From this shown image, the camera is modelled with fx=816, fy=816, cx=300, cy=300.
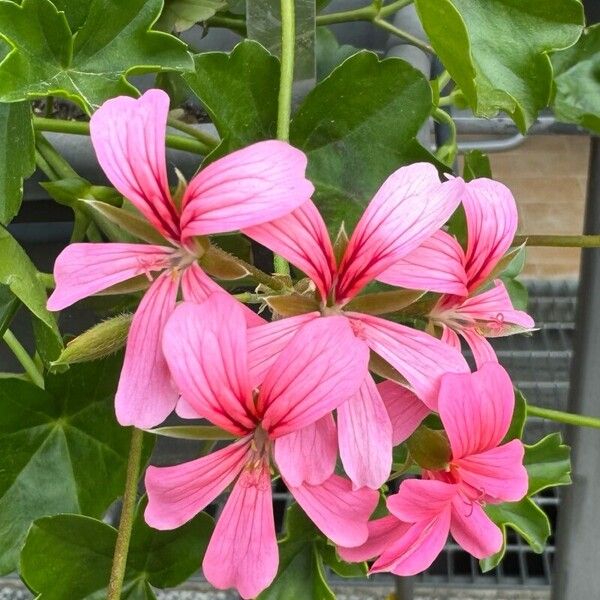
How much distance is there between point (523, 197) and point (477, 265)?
6.15 ft

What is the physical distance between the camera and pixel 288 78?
1.30ft

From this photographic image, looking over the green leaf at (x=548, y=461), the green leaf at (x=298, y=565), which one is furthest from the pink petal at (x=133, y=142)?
the green leaf at (x=548, y=461)

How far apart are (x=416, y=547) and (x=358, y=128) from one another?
217 millimetres

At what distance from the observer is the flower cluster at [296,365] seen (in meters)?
0.26

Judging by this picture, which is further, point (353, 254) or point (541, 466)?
point (541, 466)

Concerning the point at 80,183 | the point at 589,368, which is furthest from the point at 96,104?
the point at 589,368

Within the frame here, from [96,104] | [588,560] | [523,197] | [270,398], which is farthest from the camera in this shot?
[523,197]

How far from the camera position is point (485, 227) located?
0.33 m

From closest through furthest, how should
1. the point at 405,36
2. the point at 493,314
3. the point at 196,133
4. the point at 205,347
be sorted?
the point at 205,347 → the point at 493,314 → the point at 196,133 → the point at 405,36

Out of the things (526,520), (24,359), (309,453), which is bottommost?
(526,520)

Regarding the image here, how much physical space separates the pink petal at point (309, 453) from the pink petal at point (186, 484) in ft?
0.11

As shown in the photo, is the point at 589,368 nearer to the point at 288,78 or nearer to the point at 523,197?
the point at 288,78

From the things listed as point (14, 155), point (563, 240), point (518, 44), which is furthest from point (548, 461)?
point (14, 155)

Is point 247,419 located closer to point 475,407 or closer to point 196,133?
point 475,407
